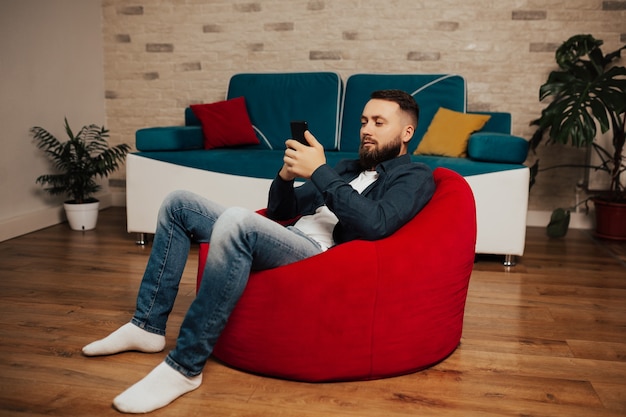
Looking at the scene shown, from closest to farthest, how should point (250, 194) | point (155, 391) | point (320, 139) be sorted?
point (155, 391), point (250, 194), point (320, 139)

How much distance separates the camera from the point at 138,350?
1871 mm

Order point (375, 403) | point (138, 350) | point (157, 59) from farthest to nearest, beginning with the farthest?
point (157, 59), point (138, 350), point (375, 403)

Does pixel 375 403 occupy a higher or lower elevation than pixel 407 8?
lower

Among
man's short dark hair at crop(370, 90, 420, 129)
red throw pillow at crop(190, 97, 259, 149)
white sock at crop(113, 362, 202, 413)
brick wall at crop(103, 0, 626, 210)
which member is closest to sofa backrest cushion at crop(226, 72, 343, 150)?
red throw pillow at crop(190, 97, 259, 149)

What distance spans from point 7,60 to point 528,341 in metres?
3.26

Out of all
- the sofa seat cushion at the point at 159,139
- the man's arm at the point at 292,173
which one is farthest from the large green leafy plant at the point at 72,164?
the man's arm at the point at 292,173

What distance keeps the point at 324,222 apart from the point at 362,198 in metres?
0.35

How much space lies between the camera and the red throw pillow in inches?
147

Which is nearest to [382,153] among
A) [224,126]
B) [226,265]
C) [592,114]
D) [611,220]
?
[226,265]

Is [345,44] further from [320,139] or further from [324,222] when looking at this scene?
[324,222]

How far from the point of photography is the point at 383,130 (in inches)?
73.3

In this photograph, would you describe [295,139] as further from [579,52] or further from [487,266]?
[579,52]

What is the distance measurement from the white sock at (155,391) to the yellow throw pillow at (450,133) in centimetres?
223

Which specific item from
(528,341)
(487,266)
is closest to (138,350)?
(528,341)
